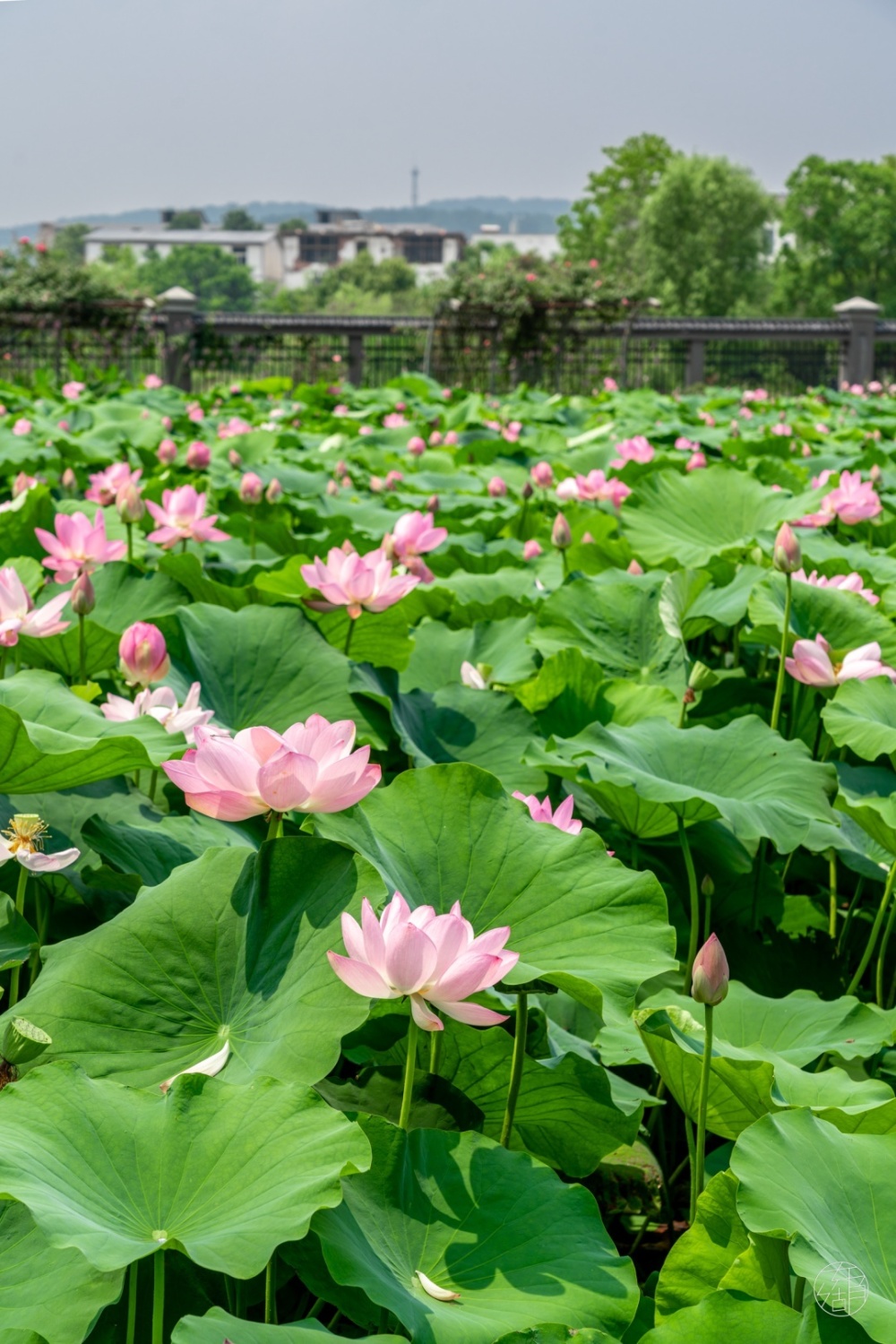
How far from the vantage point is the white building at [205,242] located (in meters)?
143

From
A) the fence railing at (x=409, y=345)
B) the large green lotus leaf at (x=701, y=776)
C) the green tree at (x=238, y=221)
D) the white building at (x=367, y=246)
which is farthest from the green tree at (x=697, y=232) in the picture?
the green tree at (x=238, y=221)

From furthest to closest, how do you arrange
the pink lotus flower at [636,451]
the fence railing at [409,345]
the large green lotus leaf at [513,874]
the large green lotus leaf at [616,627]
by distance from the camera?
the fence railing at [409,345] → the pink lotus flower at [636,451] → the large green lotus leaf at [616,627] → the large green lotus leaf at [513,874]

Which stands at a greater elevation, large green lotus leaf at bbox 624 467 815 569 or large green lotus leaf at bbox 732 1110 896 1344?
large green lotus leaf at bbox 624 467 815 569

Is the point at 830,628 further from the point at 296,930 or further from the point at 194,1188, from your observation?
the point at 194,1188

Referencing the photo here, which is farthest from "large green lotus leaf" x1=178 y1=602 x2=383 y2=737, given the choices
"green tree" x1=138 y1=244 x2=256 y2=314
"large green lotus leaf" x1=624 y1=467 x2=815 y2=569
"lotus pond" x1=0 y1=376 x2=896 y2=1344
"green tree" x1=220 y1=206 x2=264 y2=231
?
"green tree" x1=220 y1=206 x2=264 y2=231

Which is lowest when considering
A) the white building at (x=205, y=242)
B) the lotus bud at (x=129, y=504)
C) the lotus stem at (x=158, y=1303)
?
the lotus stem at (x=158, y=1303)

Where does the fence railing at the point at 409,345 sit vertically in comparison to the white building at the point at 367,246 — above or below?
below

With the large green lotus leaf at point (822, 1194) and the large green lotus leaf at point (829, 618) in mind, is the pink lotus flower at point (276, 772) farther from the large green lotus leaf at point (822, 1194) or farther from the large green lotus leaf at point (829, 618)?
the large green lotus leaf at point (829, 618)

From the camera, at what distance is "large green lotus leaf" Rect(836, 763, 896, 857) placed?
1.41 meters

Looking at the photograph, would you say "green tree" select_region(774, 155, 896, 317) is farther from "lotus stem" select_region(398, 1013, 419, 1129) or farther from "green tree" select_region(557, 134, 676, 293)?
"lotus stem" select_region(398, 1013, 419, 1129)

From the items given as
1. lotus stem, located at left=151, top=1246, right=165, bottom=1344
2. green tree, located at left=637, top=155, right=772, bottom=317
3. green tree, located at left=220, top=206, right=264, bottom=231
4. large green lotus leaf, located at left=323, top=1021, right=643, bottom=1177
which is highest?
green tree, located at left=220, top=206, right=264, bottom=231

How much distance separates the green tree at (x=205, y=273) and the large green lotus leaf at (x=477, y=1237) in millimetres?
128292

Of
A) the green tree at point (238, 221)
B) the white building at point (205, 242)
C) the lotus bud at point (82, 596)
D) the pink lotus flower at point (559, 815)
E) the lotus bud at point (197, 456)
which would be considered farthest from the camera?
the green tree at point (238, 221)

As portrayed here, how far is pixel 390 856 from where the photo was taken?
1094 millimetres
